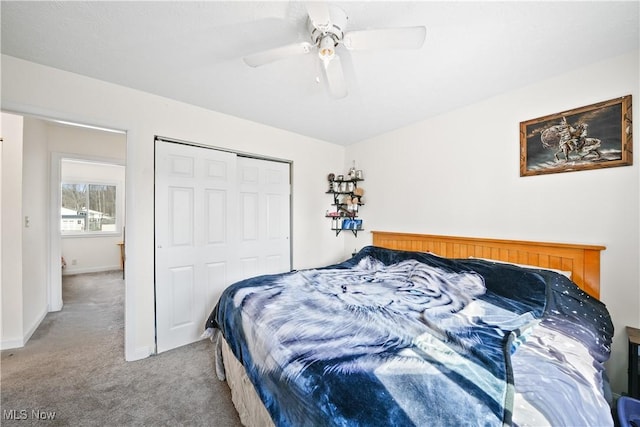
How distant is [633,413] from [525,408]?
4.03 feet

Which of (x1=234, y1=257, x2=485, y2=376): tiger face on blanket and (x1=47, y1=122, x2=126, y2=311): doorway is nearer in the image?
(x1=234, y1=257, x2=485, y2=376): tiger face on blanket

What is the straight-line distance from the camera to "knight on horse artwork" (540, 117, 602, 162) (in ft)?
5.72

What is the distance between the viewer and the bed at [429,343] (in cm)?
77

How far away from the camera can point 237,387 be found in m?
1.54

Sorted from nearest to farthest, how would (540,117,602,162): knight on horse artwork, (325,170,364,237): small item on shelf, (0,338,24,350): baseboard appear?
(540,117,602,162): knight on horse artwork
(0,338,24,350): baseboard
(325,170,364,237): small item on shelf

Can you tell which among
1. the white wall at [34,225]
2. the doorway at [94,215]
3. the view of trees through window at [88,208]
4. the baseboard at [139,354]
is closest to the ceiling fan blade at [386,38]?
the baseboard at [139,354]

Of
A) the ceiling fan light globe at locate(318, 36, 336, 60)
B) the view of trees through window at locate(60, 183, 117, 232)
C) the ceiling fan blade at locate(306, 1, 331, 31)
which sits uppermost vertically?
the ceiling fan blade at locate(306, 1, 331, 31)

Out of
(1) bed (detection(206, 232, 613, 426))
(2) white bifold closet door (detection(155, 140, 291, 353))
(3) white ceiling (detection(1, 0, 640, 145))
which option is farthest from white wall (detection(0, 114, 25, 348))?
(1) bed (detection(206, 232, 613, 426))

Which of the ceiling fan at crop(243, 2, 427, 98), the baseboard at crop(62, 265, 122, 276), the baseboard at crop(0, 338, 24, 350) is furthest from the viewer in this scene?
the baseboard at crop(62, 265, 122, 276)

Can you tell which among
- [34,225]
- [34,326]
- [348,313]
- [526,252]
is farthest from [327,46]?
[34,326]

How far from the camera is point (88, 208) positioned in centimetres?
534

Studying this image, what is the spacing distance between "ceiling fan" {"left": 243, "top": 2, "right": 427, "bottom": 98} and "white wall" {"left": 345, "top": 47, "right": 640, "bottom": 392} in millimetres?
1482

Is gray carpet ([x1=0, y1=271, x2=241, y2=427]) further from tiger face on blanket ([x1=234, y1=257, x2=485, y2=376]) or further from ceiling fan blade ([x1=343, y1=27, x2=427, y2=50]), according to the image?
ceiling fan blade ([x1=343, y1=27, x2=427, y2=50])

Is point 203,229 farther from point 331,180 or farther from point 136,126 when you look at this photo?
point 331,180
